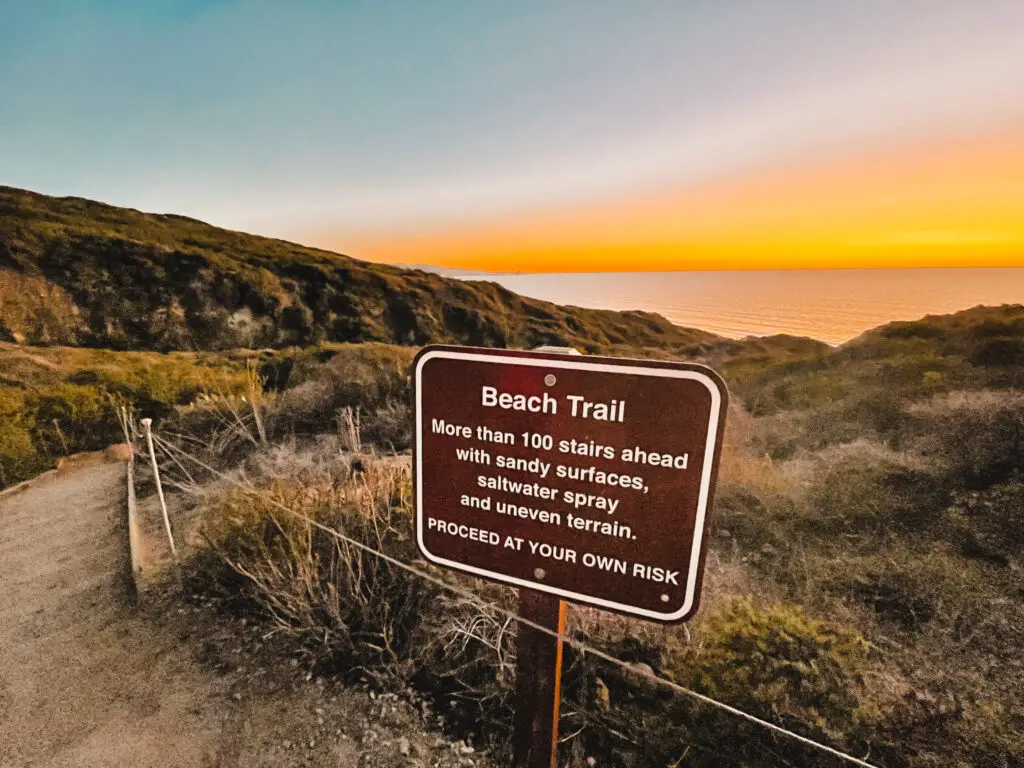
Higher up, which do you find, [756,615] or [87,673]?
[756,615]

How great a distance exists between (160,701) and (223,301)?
3797 cm

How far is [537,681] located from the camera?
1700 mm

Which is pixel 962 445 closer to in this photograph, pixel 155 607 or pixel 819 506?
pixel 819 506

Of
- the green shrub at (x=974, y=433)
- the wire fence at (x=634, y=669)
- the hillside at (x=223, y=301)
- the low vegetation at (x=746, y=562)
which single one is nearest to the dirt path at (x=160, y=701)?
the low vegetation at (x=746, y=562)

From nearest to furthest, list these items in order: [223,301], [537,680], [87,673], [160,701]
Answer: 1. [537,680]
2. [160,701]
3. [87,673]
4. [223,301]

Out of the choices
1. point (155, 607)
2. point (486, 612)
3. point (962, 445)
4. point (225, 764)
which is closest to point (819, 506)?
point (962, 445)

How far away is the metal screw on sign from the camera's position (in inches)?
63.6

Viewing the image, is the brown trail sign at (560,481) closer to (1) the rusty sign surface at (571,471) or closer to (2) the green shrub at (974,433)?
(1) the rusty sign surface at (571,471)

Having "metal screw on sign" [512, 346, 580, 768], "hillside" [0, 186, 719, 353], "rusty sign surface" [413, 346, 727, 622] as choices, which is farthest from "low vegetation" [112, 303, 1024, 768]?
"hillside" [0, 186, 719, 353]

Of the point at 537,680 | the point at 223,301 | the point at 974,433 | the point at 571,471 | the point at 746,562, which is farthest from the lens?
the point at 223,301

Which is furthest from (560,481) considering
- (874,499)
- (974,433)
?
(974,433)

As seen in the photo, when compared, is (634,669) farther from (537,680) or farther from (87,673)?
(87,673)

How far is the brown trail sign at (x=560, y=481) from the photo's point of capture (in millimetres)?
1336

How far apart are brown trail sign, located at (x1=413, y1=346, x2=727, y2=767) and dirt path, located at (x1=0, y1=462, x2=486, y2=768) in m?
1.24
